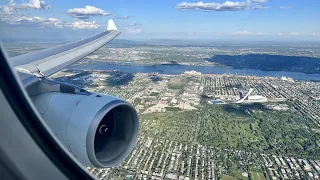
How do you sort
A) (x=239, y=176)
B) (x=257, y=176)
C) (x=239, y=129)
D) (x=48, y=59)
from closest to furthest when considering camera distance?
1. (x=48, y=59)
2. (x=239, y=176)
3. (x=257, y=176)
4. (x=239, y=129)

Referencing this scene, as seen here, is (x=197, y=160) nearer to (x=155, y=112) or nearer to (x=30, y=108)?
(x=155, y=112)

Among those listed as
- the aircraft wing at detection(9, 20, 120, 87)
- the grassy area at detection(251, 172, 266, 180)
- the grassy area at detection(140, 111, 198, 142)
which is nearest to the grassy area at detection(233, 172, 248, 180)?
the grassy area at detection(251, 172, 266, 180)

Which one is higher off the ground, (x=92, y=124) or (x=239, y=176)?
→ (x=92, y=124)

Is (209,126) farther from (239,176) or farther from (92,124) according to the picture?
(92,124)

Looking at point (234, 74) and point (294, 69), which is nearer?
point (234, 74)

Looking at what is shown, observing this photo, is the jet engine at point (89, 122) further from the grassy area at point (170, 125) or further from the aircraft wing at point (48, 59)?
the grassy area at point (170, 125)

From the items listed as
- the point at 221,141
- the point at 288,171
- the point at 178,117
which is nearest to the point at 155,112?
the point at 178,117

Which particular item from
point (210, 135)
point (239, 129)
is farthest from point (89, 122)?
point (239, 129)
